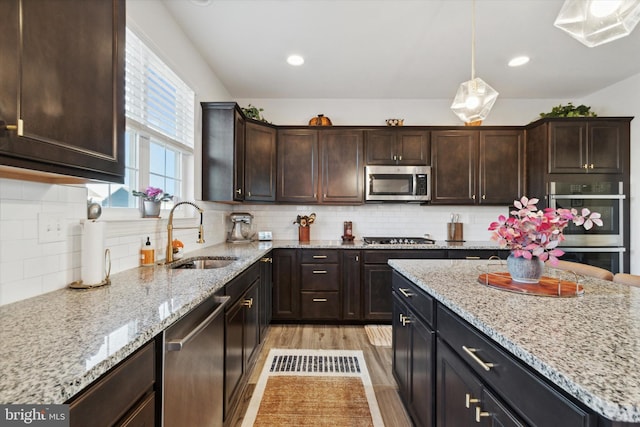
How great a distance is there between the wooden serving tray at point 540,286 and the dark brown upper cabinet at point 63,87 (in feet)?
5.78

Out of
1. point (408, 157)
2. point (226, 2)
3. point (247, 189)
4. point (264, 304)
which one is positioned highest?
point (226, 2)

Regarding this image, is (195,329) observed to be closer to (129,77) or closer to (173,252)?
(173,252)

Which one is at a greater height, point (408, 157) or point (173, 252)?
point (408, 157)

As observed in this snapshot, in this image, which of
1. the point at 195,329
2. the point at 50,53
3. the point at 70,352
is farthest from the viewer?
the point at 195,329

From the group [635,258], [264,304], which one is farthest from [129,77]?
[635,258]

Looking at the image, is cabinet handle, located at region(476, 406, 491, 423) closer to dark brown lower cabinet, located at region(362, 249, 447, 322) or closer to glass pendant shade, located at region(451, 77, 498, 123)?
glass pendant shade, located at region(451, 77, 498, 123)

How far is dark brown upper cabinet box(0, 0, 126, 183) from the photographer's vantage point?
0.76 metres

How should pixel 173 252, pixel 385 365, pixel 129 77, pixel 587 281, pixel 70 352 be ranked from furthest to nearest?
pixel 385 365
pixel 173 252
pixel 129 77
pixel 587 281
pixel 70 352

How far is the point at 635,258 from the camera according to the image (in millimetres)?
3094

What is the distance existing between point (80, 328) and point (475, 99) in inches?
87.4

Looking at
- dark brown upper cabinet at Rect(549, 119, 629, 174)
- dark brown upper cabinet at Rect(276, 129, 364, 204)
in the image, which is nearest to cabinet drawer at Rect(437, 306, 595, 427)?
dark brown upper cabinet at Rect(276, 129, 364, 204)

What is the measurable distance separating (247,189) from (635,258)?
4.42 meters

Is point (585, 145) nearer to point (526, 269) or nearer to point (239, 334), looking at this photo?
point (526, 269)

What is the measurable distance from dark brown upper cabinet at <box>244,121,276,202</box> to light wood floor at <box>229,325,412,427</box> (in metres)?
1.55
